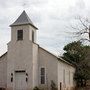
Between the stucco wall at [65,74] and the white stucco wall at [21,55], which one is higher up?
the white stucco wall at [21,55]

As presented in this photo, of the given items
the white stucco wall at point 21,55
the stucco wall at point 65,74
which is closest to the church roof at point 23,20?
the white stucco wall at point 21,55

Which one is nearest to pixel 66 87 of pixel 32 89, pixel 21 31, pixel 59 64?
pixel 59 64

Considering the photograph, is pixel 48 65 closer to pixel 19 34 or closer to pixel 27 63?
pixel 27 63

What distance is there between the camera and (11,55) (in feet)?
107

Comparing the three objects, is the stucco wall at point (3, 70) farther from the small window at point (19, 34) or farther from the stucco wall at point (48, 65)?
the stucco wall at point (48, 65)

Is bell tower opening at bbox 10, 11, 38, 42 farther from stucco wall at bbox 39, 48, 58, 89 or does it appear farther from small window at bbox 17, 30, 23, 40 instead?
stucco wall at bbox 39, 48, 58, 89

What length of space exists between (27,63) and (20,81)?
2.48 metres

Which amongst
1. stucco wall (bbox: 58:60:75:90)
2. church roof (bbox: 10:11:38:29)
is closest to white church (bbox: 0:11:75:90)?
church roof (bbox: 10:11:38:29)

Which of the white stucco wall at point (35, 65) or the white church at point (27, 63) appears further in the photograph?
the white stucco wall at point (35, 65)

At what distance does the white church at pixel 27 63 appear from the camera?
3164 centimetres

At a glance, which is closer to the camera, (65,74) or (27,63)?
(27,63)

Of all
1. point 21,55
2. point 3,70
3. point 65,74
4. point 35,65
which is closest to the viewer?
point 21,55

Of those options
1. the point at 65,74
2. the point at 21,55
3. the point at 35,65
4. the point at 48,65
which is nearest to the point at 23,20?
the point at 21,55

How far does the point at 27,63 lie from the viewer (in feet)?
104
